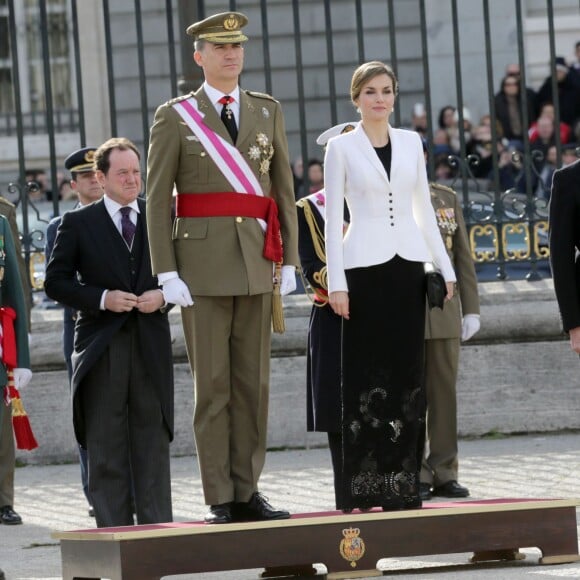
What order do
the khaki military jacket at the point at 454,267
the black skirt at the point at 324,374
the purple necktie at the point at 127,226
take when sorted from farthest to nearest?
the khaki military jacket at the point at 454,267 < the black skirt at the point at 324,374 < the purple necktie at the point at 127,226

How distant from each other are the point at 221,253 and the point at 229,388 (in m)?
0.48

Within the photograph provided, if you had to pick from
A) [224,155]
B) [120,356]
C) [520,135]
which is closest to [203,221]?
[224,155]

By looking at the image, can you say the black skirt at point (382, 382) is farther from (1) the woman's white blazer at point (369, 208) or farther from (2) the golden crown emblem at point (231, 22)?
(2) the golden crown emblem at point (231, 22)

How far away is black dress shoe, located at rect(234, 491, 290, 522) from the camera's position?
6645 millimetres

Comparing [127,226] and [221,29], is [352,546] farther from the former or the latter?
[221,29]

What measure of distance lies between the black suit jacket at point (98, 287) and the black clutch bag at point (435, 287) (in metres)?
1.27

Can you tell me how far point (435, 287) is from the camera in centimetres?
654

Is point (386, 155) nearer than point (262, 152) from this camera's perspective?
Yes

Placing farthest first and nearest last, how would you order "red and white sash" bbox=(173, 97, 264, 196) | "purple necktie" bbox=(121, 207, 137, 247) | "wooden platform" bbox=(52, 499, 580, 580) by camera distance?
1. "purple necktie" bbox=(121, 207, 137, 247)
2. "red and white sash" bbox=(173, 97, 264, 196)
3. "wooden platform" bbox=(52, 499, 580, 580)

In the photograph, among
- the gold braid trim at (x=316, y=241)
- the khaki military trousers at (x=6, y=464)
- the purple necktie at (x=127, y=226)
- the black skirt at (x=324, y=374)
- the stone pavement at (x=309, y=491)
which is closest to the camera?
the stone pavement at (x=309, y=491)

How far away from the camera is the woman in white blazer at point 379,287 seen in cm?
654

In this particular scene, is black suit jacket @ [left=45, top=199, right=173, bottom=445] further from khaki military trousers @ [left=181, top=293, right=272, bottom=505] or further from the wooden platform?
the wooden platform

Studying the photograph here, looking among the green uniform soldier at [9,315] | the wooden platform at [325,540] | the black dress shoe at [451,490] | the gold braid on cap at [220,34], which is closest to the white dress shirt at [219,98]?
the gold braid on cap at [220,34]

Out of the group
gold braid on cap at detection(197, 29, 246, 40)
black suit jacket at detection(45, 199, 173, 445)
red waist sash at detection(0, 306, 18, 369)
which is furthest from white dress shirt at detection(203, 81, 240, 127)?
red waist sash at detection(0, 306, 18, 369)
